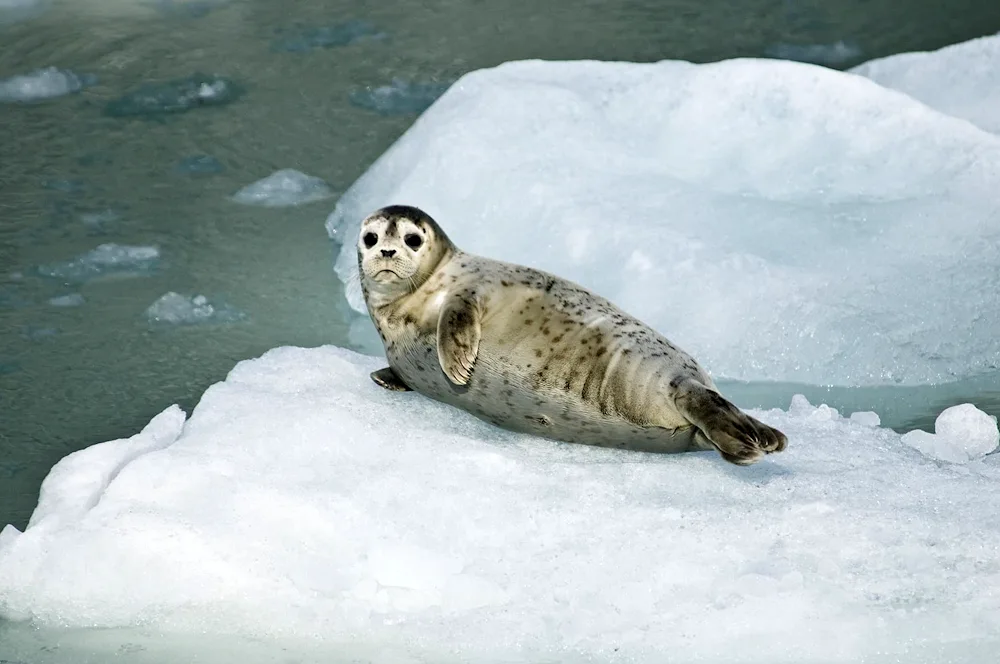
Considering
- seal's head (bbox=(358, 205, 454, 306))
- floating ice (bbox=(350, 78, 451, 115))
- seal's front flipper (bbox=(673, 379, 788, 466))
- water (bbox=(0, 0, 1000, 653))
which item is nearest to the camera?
seal's front flipper (bbox=(673, 379, 788, 466))

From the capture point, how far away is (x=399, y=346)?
3.42 meters

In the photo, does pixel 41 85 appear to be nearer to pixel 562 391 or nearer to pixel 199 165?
pixel 199 165

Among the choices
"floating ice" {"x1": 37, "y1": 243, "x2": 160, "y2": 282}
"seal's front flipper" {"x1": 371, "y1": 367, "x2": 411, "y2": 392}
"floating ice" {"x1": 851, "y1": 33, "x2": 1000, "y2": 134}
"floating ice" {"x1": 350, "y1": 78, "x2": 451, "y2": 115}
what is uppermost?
"floating ice" {"x1": 851, "y1": 33, "x2": 1000, "y2": 134}

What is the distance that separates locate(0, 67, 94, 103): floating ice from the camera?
682cm

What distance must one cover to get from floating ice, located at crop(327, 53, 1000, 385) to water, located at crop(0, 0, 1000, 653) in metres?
0.17

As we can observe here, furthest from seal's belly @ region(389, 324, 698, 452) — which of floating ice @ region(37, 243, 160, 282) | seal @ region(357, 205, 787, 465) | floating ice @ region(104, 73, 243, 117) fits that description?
floating ice @ region(104, 73, 243, 117)

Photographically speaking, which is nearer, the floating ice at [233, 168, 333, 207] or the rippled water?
the rippled water

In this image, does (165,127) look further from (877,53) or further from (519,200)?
(877,53)

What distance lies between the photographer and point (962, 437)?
355cm

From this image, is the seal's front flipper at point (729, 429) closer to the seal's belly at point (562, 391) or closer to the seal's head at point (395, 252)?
the seal's belly at point (562, 391)

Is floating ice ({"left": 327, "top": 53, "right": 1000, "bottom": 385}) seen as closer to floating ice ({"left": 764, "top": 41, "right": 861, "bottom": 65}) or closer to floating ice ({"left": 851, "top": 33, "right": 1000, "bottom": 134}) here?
floating ice ({"left": 851, "top": 33, "right": 1000, "bottom": 134})

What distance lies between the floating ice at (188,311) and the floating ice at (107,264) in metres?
0.31

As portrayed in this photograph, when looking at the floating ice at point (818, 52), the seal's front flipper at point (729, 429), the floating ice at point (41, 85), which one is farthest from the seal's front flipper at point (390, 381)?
the floating ice at point (818, 52)

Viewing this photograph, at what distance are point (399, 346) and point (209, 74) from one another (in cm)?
399
